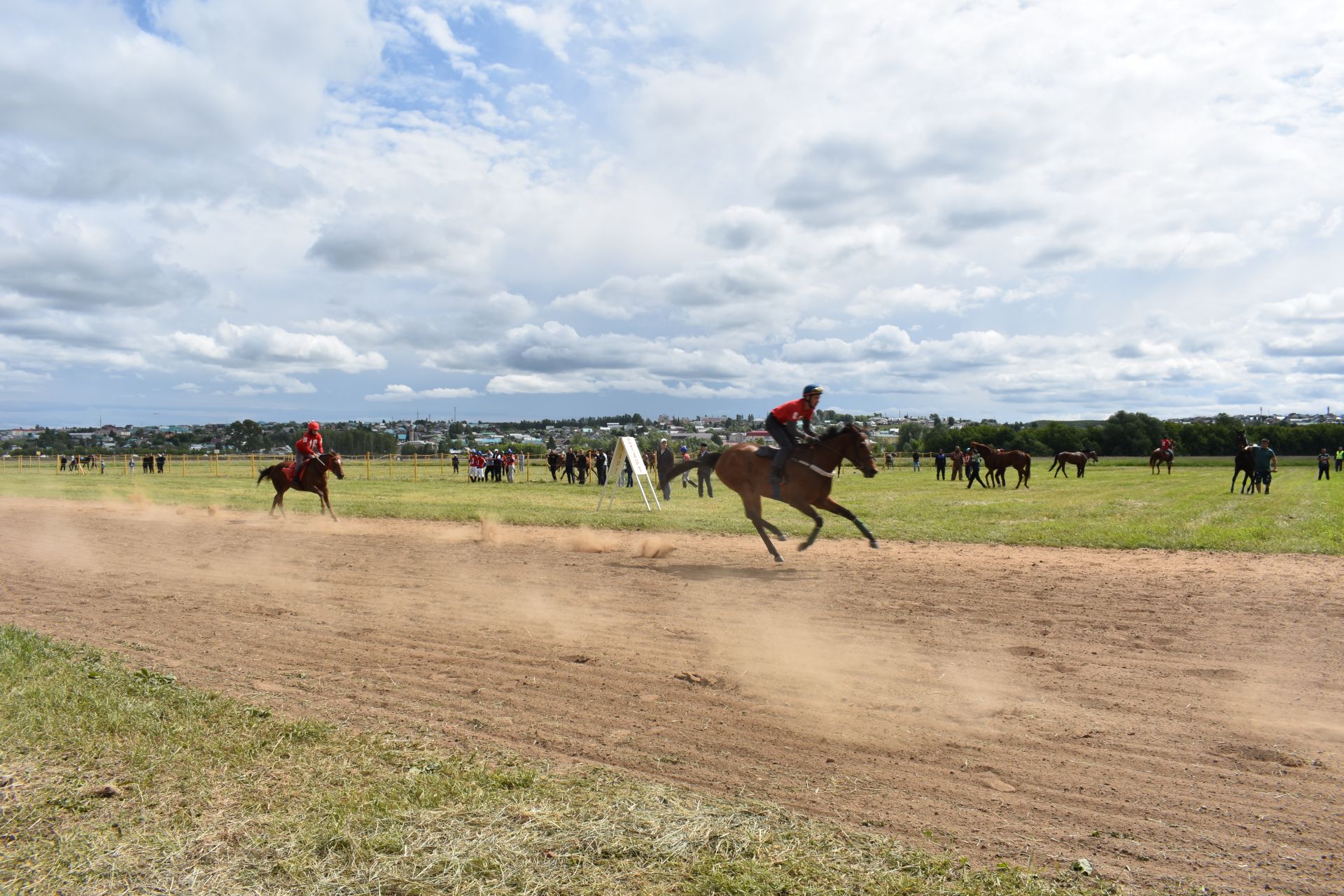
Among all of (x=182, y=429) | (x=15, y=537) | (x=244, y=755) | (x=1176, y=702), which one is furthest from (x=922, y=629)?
(x=182, y=429)

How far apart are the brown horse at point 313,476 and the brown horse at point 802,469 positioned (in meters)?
12.7

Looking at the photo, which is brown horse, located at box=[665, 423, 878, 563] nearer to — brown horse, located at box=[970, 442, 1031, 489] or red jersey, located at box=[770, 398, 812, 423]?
red jersey, located at box=[770, 398, 812, 423]

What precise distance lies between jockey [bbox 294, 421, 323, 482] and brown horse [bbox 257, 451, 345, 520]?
0.46 feet

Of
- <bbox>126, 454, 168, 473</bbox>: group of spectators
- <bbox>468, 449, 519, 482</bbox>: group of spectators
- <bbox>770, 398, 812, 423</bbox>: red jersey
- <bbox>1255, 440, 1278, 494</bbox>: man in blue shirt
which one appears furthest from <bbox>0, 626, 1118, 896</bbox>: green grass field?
<bbox>126, 454, 168, 473</bbox>: group of spectators

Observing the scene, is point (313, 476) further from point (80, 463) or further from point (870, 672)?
point (80, 463)

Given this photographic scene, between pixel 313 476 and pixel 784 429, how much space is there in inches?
609

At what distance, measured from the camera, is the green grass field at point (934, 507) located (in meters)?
17.7

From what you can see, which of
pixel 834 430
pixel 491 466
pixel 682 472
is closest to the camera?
pixel 834 430

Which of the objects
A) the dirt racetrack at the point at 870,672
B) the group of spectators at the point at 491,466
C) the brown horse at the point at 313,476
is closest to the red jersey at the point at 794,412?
the dirt racetrack at the point at 870,672

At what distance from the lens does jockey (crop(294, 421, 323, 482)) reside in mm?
21734

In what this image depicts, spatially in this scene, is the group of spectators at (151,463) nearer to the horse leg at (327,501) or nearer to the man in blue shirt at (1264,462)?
the horse leg at (327,501)

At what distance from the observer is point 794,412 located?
1205cm

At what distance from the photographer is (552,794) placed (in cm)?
495

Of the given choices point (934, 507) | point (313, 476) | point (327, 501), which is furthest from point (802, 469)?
point (327, 501)
